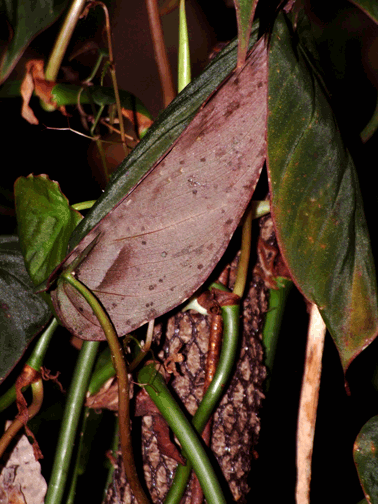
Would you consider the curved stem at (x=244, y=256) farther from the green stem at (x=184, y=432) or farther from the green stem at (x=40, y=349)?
the green stem at (x=40, y=349)

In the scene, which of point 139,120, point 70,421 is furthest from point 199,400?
point 139,120

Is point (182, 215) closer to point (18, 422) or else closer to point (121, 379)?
point (121, 379)

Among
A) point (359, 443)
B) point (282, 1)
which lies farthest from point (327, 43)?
point (359, 443)

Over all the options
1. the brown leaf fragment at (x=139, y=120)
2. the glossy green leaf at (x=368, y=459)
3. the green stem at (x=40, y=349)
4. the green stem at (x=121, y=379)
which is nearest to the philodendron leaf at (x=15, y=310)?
the green stem at (x=40, y=349)

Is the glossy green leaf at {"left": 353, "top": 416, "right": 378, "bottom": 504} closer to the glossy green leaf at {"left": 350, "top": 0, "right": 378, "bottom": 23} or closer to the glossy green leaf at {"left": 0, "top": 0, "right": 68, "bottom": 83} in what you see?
the glossy green leaf at {"left": 350, "top": 0, "right": 378, "bottom": 23}

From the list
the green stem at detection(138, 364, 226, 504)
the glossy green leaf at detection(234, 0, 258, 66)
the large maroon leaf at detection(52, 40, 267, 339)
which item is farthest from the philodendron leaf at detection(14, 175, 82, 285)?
the glossy green leaf at detection(234, 0, 258, 66)
